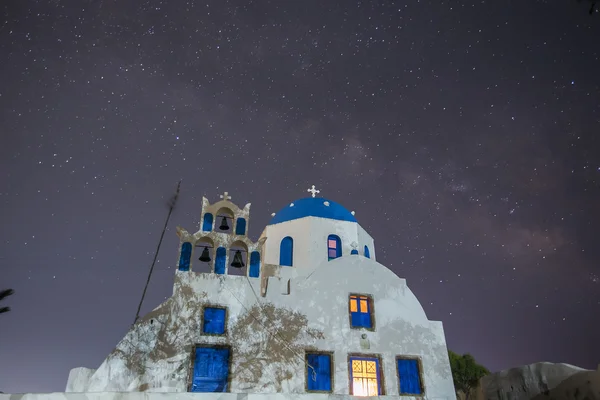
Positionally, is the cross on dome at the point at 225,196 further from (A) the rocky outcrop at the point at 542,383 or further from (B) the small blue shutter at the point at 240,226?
(A) the rocky outcrop at the point at 542,383

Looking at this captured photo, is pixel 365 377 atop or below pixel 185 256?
below

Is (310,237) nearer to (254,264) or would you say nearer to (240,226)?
(240,226)

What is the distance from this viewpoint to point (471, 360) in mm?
38750

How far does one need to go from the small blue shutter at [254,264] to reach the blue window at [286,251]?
15.3 feet

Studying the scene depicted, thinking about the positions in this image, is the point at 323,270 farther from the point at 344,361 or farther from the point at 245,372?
the point at 245,372

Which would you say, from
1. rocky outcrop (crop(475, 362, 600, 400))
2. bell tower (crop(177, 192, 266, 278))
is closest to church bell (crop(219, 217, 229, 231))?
bell tower (crop(177, 192, 266, 278))

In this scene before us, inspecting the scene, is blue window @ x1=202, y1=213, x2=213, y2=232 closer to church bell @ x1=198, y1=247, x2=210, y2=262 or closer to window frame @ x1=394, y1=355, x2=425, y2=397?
church bell @ x1=198, y1=247, x2=210, y2=262

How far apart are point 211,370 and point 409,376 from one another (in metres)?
9.18

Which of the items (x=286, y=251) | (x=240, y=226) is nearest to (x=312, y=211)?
(x=286, y=251)

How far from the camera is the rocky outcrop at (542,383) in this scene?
20.3 m

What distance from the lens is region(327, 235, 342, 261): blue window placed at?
26.8 meters

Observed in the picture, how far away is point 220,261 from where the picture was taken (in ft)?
71.1

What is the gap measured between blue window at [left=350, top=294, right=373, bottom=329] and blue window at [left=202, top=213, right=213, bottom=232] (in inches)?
314

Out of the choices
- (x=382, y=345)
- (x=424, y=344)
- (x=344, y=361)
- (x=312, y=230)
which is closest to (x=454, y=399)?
(x=424, y=344)
